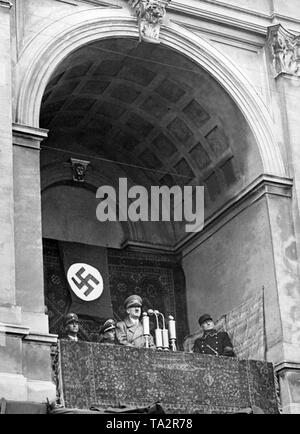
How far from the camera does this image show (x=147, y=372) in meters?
22.9

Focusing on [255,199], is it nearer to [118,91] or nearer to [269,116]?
[269,116]

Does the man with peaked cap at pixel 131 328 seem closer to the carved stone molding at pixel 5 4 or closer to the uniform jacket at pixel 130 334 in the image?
the uniform jacket at pixel 130 334

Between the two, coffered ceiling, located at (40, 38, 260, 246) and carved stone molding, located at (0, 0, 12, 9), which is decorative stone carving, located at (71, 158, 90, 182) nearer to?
Result: coffered ceiling, located at (40, 38, 260, 246)

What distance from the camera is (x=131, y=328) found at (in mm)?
24828

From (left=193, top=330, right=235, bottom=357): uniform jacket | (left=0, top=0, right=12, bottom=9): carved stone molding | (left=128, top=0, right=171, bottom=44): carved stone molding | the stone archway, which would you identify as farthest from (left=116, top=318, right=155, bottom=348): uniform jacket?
(left=0, top=0, right=12, bottom=9): carved stone molding

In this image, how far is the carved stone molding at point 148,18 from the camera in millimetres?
26516

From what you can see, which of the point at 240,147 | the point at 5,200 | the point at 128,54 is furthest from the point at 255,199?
the point at 5,200

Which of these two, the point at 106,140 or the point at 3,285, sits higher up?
the point at 106,140

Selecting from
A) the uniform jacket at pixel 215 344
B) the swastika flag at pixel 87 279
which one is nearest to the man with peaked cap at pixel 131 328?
the uniform jacket at pixel 215 344

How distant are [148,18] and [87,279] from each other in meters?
6.80

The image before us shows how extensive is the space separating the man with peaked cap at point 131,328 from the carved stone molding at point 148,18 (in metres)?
6.01

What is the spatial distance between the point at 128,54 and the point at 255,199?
4.47m

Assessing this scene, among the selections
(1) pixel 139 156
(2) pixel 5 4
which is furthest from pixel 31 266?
(1) pixel 139 156

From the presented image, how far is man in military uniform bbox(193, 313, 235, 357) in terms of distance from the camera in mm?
25188
